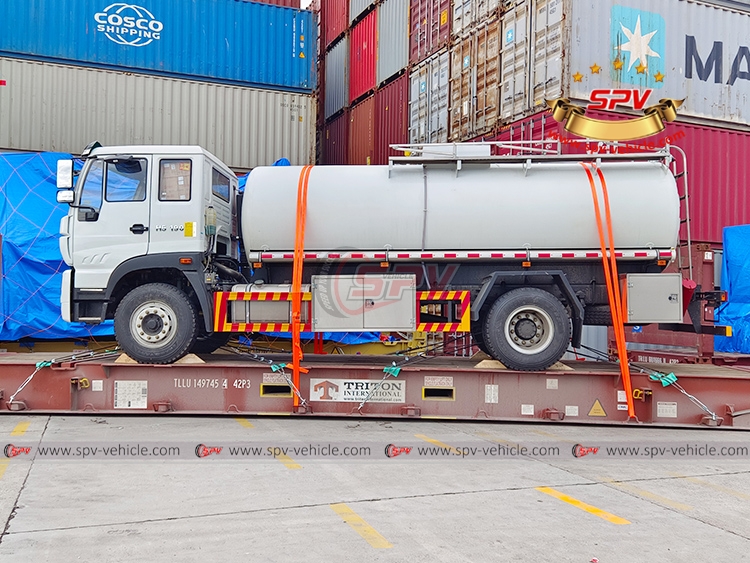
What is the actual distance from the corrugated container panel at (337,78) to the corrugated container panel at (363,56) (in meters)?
0.23

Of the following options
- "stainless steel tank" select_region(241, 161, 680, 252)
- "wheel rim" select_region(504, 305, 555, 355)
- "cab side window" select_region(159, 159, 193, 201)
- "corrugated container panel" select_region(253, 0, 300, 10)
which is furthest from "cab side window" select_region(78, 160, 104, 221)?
"corrugated container panel" select_region(253, 0, 300, 10)

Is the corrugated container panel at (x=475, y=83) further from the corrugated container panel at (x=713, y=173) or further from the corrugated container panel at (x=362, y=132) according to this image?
the corrugated container panel at (x=362, y=132)

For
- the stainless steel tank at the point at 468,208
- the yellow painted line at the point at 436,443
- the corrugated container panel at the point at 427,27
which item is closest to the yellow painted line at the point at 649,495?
the yellow painted line at the point at 436,443

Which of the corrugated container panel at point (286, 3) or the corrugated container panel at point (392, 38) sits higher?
the corrugated container panel at point (286, 3)

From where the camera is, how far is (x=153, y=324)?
888cm

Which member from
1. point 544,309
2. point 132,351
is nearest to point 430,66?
point 544,309

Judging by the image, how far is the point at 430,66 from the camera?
53.2 ft

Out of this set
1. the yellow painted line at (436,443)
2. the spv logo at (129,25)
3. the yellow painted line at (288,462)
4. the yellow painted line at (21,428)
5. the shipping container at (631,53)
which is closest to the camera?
the yellow painted line at (288,462)

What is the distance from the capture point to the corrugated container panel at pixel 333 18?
20750 mm

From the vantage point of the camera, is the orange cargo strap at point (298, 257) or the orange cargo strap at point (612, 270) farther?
the orange cargo strap at point (298, 257)

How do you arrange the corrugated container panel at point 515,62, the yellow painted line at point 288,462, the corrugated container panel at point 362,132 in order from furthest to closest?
the corrugated container panel at point 362,132
the corrugated container panel at point 515,62
the yellow painted line at point 288,462

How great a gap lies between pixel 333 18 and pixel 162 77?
732 centimetres

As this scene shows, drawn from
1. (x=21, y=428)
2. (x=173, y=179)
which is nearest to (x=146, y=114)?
(x=173, y=179)

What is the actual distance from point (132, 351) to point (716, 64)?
1216cm
